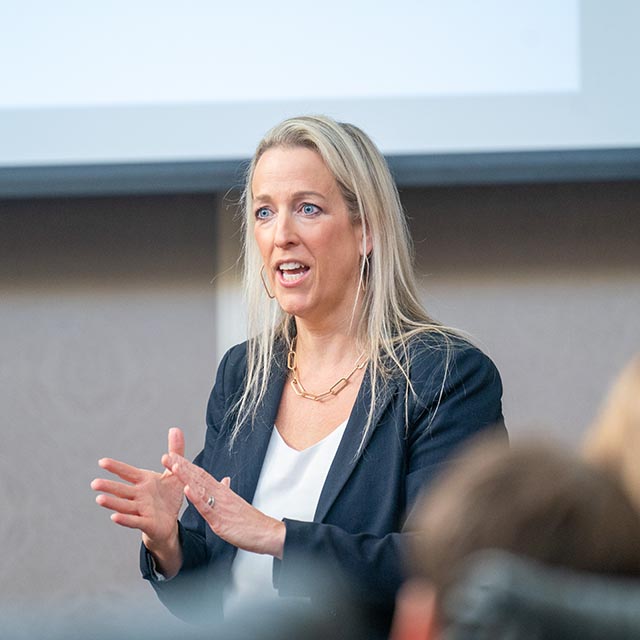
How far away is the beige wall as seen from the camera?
9.59 ft

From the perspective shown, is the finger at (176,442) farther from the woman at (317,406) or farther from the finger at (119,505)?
the finger at (119,505)

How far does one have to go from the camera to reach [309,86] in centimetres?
275

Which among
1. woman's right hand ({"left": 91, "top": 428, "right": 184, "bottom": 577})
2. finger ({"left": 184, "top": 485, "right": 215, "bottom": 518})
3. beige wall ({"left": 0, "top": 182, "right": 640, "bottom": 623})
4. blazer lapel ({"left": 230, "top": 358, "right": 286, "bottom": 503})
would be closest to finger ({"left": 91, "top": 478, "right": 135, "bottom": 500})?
→ woman's right hand ({"left": 91, "top": 428, "right": 184, "bottom": 577})

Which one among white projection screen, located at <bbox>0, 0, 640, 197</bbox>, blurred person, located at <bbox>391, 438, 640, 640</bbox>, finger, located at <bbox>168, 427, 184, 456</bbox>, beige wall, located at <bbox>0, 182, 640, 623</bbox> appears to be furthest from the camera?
beige wall, located at <bbox>0, 182, 640, 623</bbox>

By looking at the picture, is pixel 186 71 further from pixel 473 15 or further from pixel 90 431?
pixel 90 431

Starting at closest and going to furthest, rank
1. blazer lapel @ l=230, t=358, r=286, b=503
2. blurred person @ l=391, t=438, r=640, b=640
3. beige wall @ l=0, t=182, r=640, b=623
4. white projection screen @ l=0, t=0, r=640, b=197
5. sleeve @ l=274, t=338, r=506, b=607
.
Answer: blurred person @ l=391, t=438, r=640, b=640, sleeve @ l=274, t=338, r=506, b=607, blazer lapel @ l=230, t=358, r=286, b=503, white projection screen @ l=0, t=0, r=640, b=197, beige wall @ l=0, t=182, r=640, b=623

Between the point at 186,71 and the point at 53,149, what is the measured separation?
38 cm

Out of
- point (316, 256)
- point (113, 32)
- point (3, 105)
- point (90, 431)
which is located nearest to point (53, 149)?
point (3, 105)

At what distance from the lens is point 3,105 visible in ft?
9.14

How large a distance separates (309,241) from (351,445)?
40cm

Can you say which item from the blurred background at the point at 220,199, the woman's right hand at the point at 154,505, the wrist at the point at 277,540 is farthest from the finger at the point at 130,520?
the blurred background at the point at 220,199

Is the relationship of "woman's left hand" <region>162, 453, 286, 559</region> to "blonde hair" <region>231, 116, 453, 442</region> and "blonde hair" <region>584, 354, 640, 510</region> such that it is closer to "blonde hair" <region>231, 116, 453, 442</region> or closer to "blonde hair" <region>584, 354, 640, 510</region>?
"blonde hair" <region>231, 116, 453, 442</region>

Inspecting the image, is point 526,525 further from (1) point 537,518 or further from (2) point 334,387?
(2) point 334,387

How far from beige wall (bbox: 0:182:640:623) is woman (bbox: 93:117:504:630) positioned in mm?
827
